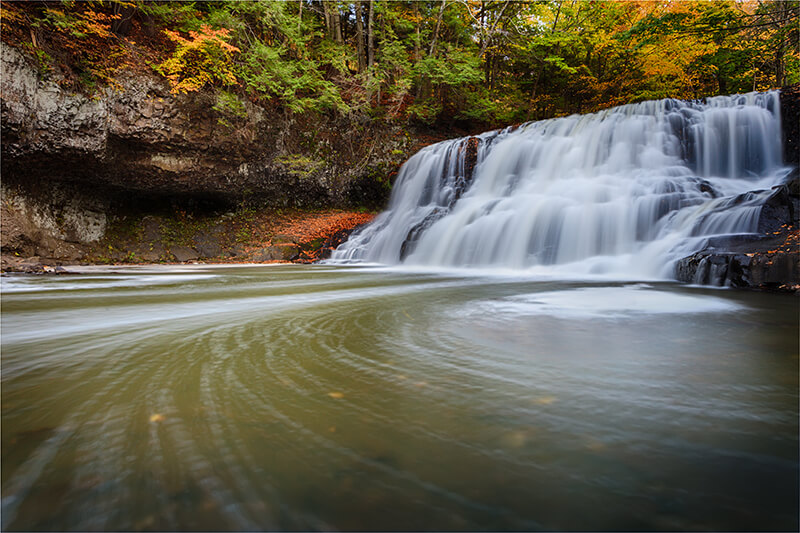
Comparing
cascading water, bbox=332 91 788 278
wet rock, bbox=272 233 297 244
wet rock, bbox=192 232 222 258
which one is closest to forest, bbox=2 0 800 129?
cascading water, bbox=332 91 788 278

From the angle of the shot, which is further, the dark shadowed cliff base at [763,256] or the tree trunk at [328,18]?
the tree trunk at [328,18]

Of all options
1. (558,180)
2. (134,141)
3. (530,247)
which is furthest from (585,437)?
(134,141)

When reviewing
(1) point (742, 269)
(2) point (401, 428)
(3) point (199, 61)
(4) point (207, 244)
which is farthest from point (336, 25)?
(2) point (401, 428)

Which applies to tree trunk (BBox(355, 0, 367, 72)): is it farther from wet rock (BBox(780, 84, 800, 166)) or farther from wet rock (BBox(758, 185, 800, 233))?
wet rock (BBox(758, 185, 800, 233))

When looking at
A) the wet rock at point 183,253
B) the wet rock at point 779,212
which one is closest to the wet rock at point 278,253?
the wet rock at point 183,253

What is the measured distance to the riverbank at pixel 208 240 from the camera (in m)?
9.58

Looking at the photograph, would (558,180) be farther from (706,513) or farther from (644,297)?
(706,513)

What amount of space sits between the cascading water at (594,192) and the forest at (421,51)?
182 centimetres

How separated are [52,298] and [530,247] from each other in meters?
6.14

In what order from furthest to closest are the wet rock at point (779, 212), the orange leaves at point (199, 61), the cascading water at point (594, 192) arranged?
the orange leaves at point (199, 61)
the cascading water at point (594, 192)
the wet rock at point (779, 212)

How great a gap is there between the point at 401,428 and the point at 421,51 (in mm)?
15676

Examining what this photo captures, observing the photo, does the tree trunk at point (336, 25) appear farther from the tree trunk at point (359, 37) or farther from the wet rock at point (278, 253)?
the wet rock at point (278, 253)

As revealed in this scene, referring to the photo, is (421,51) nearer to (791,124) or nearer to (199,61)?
(199,61)

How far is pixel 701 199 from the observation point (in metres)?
5.97
